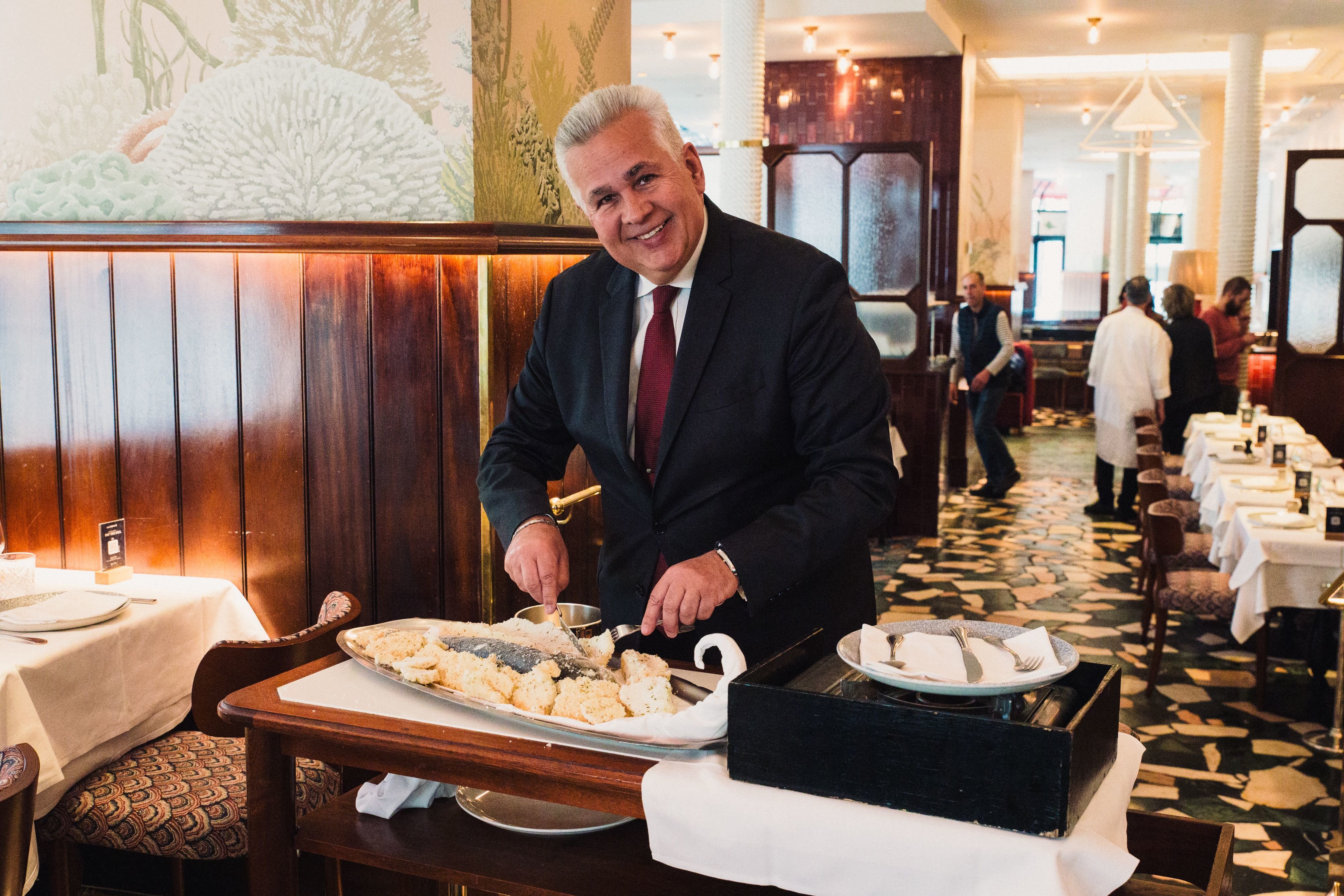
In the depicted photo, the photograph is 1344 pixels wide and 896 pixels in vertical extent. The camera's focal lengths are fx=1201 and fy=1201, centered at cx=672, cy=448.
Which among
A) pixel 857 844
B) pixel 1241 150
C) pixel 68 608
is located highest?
pixel 1241 150

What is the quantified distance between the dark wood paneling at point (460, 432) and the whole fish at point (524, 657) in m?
1.42

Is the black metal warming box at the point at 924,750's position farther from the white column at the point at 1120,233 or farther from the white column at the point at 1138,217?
the white column at the point at 1120,233

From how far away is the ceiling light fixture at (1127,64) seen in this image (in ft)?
40.5

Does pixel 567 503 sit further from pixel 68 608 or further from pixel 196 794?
pixel 68 608

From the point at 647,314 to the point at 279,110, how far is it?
1.53m

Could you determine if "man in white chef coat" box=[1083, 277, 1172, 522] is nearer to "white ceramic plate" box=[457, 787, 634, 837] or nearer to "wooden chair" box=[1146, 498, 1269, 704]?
"wooden chair" box=[1146, 498, 1269, 704]

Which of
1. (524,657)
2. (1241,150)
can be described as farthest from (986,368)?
(524,657)

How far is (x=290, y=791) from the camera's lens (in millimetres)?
1665

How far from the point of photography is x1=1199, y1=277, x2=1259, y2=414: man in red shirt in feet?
31.3

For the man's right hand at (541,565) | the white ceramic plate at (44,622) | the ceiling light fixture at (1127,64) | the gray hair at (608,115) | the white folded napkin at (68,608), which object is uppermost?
the ceiling light fixture at (1127,64)

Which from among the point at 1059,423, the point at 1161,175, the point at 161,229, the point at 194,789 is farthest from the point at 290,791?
the point at 1161,175

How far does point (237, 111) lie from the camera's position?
10.4 feet

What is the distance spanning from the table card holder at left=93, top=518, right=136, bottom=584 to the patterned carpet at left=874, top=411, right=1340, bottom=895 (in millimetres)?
2519

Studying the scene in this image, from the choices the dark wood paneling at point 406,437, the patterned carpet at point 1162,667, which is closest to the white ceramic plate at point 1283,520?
the patterned carpet at point 1162,667
